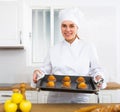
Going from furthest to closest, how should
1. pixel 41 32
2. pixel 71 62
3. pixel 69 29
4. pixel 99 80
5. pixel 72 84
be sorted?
1. pixel 41 32
2. pixel 71 62
3. pixel 69 29
4. pixel 72 84
5. pixel 99 80

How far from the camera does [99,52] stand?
354cm

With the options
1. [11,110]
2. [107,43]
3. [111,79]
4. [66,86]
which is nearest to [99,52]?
[107,43]

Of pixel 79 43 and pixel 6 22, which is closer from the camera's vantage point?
pixel 79 43

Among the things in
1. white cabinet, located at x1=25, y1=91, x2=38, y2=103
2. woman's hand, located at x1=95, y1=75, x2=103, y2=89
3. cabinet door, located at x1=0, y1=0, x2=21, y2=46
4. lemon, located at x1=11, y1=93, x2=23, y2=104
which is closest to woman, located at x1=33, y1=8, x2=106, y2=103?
woman's hand, located at x1=95, y1=75, x2=103, y2=89

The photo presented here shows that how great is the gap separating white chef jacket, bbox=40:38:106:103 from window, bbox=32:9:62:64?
162 cm

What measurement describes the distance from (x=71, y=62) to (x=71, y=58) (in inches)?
1.5

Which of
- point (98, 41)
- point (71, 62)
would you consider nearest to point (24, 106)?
point (71, 62)

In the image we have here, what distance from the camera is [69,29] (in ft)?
6.10

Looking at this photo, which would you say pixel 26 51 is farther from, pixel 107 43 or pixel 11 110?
pixel 11 110

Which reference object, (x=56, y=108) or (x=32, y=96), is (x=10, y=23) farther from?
(x=56, y=108)

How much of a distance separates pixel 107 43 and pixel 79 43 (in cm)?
163

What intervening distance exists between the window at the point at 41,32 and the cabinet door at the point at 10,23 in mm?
484

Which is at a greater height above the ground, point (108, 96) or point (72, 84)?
point (72, 84)

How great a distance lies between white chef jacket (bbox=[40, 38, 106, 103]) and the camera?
1.92 meters
